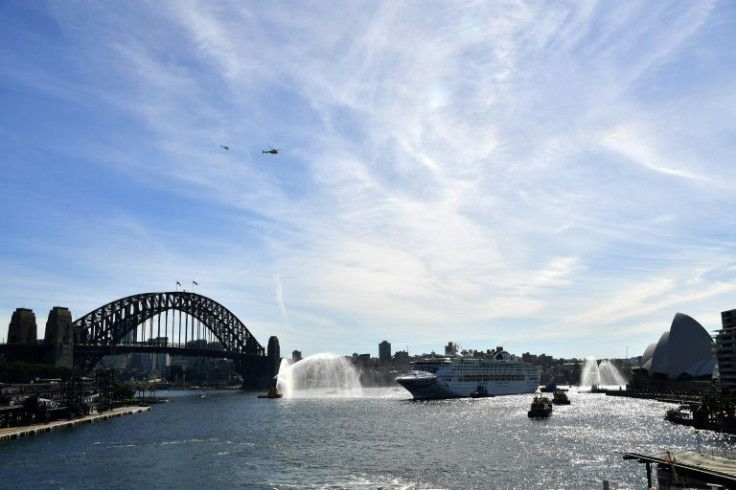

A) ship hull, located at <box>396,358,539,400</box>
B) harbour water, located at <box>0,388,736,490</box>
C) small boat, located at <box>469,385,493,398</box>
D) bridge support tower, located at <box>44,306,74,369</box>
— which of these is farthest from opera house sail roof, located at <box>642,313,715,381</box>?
bridge support tower, located at <box>44,306,74,369</box>

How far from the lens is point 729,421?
79938 millimetres

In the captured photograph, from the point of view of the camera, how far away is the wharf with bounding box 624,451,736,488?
3597 centimetres

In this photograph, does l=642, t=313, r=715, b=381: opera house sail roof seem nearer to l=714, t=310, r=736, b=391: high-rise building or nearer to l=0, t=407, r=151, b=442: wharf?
l=714, t=310, r=736, b=391: high-rise building

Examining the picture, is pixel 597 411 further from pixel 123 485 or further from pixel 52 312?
pixel 52 312

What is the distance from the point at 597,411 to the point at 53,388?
10491cm

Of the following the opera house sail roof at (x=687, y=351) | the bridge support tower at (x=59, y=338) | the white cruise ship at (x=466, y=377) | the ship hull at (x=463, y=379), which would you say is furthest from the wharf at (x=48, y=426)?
the opera house sail roof at (x=687, y=351)

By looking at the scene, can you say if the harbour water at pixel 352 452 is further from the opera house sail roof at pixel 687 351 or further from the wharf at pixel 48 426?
the opera house sail roof at pixel 687 351

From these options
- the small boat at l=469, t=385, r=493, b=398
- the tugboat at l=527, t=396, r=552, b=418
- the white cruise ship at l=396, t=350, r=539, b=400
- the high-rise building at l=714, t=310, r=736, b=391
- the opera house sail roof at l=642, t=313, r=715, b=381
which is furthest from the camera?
the small boat at l=469, t=385, r=493, b=398

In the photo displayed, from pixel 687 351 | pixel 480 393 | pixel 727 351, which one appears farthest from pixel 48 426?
pixel 687 351

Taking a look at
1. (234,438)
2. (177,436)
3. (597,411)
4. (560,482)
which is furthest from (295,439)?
(597,411)

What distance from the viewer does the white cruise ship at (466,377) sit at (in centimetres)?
16300

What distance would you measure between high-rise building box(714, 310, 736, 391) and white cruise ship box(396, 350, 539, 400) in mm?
67742

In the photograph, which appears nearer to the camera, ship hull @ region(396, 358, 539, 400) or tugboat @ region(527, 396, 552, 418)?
tugboat @ region(527, 396, 552, 418)

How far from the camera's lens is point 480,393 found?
565ft
